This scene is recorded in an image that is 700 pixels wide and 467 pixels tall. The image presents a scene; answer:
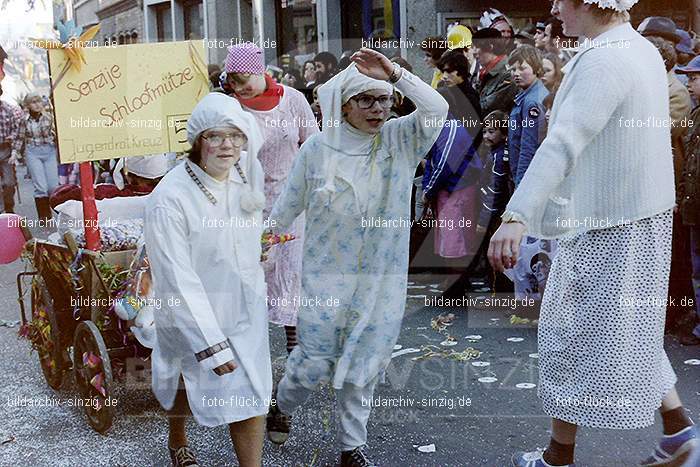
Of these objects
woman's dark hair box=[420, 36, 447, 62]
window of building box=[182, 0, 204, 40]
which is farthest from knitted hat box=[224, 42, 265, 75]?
window of building box=[182, 0, 204, 40]

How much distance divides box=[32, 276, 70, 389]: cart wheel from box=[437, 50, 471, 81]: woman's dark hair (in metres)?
3.50

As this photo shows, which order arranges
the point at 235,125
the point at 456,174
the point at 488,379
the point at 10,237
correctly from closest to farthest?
the point at 235,125 → the point at 488,379 → the point at 10,237 → the point at 456,174

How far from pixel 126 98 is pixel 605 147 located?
98.7 inches

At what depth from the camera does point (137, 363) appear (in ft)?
14.8

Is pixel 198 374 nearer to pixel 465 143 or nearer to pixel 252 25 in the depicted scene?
pixel 465 143

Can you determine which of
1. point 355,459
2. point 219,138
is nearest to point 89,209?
point 219,138

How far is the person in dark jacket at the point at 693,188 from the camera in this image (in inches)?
210

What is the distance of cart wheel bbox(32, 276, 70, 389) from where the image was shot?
4.87 meters

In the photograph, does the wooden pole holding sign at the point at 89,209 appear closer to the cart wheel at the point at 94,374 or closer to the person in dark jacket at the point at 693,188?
the cart wheel at the point at 94,374

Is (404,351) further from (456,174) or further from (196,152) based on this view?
(196,152)

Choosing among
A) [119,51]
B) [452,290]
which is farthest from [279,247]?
[452,290]

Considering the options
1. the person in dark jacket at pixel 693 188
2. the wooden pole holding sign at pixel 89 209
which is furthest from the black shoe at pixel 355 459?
the person in dark jacket at pixel 693 188

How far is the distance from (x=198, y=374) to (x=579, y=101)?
5.58ft

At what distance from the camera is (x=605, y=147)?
322 cm
